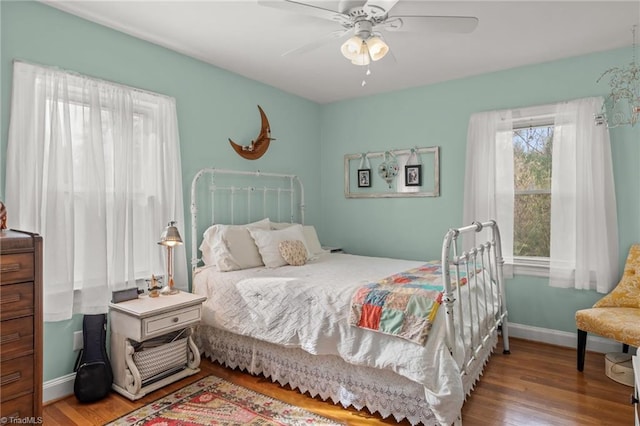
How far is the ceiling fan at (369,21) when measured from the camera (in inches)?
80.4

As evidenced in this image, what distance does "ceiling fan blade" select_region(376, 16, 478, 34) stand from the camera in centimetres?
209

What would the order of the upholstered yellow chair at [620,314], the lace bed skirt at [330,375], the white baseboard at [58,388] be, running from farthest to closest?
1. the upholstered yellow chair at [620,314]
2. the white baseboard at [58,388]
3. the lace bed skirt at [330,375]

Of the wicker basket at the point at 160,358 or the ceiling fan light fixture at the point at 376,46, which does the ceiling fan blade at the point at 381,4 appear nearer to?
the ceiling fan light fixture at the point at 376,46

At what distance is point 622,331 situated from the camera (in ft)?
8.30

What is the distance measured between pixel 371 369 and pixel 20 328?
5.87 feet

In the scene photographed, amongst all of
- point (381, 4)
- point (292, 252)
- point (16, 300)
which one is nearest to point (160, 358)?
point (16, 300)

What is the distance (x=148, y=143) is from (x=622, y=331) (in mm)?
3628

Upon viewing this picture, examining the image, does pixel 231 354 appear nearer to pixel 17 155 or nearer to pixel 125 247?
pixel 125 247

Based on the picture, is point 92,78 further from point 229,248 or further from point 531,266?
point 531,266

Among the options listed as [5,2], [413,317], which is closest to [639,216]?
[413,317]

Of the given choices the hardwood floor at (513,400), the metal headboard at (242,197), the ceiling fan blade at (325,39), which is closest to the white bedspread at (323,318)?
the hardwood floor at (513,400)

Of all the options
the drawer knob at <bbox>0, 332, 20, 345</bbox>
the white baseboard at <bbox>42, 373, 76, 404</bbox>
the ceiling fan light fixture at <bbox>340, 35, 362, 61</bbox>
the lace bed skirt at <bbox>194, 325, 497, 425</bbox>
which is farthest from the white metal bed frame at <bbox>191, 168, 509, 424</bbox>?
the drawer knob at <bbox>0, 332, 20, 345</bbox>

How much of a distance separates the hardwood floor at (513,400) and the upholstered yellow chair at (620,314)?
0.93 ft

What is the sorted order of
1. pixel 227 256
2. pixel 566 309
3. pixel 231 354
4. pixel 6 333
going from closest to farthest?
pixel 6 333 < pixel 231 354 < pixel 227 256 < pixel 566 309
